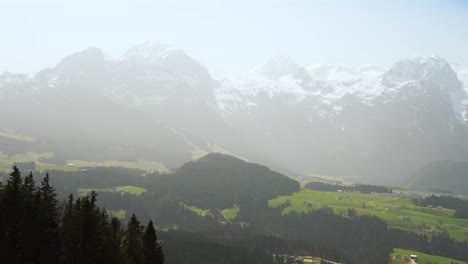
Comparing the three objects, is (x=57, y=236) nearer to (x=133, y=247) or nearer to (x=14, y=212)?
(x=14, y=212)

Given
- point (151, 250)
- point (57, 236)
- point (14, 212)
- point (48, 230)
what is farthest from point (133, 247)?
point (14, 212)

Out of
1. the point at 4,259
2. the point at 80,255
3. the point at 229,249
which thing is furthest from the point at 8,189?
the point at 229,249

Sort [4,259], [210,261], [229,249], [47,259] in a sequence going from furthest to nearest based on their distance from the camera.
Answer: [229,249]
[210,261]
[47,259]
[4,259]

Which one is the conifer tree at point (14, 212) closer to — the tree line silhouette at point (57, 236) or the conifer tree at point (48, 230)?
the tree line silhouette at point (57, 236)

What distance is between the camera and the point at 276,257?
648ft

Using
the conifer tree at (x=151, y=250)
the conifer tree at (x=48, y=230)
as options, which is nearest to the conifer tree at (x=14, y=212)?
the conifer tree at (x=48, y=230)

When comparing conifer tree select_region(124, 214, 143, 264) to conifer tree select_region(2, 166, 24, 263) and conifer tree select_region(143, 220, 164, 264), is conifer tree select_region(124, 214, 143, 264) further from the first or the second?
conifer tree select_region(2, 166, 24, 263)

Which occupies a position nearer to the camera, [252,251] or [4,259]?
[4,259]

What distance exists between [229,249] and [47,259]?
10311cm

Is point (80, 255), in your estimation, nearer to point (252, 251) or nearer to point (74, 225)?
point (74, 225)

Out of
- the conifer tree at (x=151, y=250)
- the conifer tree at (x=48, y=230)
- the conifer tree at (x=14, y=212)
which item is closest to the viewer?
the conifer tree at (x=14, y=212)

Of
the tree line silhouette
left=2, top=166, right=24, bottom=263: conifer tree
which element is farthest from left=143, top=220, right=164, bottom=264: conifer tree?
left=2, top=166, right=24, bottom=263: conifer tree

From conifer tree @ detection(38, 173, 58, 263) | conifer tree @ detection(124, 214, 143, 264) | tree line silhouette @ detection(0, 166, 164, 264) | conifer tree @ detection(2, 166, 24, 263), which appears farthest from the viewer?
conifer tree @ detection(38, 173, 58, 263)

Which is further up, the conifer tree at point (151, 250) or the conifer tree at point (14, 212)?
the conifer tree at point (14, 212)
